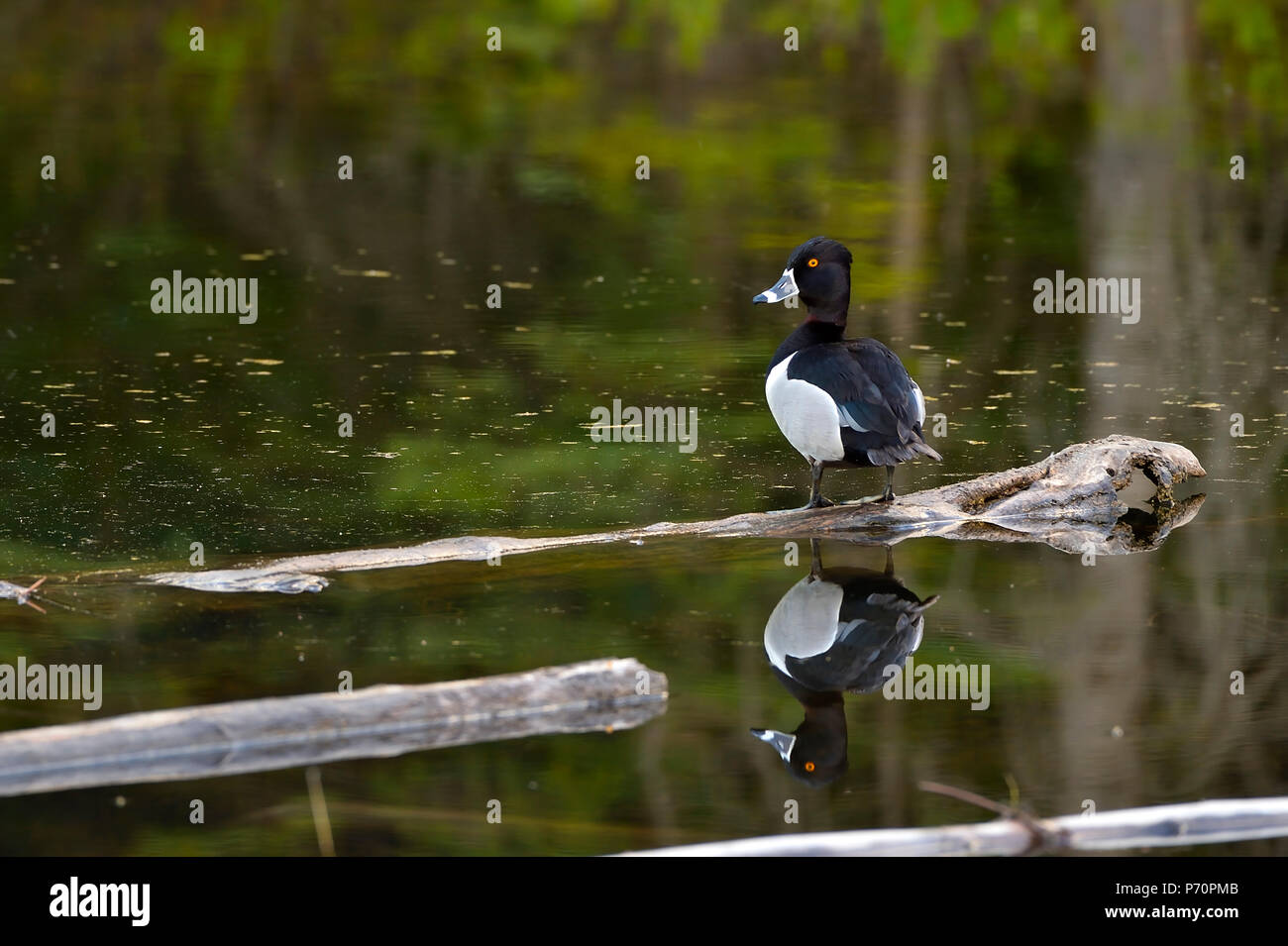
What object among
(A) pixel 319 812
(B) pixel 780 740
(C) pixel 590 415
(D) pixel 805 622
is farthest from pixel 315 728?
(C) pixel 590 415

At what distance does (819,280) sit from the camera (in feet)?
23.9

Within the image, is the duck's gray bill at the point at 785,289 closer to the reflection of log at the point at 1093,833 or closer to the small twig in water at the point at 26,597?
the small twig in water at the point at 26,597

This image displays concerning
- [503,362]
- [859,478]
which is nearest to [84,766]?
[859,478]

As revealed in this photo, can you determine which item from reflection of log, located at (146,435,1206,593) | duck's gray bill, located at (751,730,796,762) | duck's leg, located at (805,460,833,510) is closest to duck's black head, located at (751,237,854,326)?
duck's leg, located at (805,460,833,510)

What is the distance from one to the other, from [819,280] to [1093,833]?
3434mm

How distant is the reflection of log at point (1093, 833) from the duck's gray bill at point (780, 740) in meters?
0.99

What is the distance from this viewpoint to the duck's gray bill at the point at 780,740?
528 cm

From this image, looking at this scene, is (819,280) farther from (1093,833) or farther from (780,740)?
(1093,833)

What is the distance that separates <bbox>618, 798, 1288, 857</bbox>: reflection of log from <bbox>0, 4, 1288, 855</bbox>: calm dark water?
62 centimetres

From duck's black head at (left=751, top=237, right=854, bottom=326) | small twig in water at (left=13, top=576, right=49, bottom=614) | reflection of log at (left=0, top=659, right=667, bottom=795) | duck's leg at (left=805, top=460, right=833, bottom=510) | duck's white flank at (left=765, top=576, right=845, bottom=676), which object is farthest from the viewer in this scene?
duck's black head at (left=751, top=237, right=854, bottom=326)

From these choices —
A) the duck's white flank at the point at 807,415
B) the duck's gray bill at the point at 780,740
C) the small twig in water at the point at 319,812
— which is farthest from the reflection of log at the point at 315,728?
the duck's white flank at the point at 807,415

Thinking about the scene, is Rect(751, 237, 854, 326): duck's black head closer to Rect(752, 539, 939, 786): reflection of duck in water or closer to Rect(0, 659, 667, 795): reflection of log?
Rect(752, 539, 939, 786): reflection of duck in water

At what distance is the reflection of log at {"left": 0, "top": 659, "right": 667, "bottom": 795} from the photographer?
14.9ft

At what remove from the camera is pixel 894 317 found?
11.5 metres
